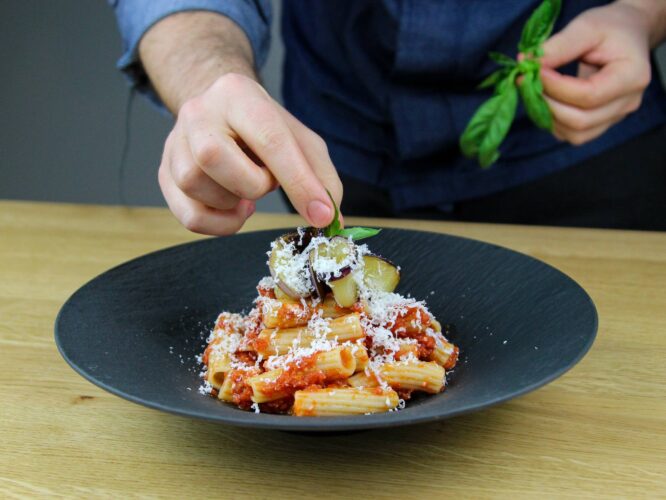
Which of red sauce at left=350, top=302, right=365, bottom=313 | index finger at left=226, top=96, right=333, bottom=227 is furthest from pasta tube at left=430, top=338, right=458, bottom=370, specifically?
index finger at left=226, top=96, right=333, bottom=227

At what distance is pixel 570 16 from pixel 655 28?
6.8 inches

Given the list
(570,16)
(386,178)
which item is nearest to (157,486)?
(386,178)

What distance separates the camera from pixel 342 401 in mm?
889

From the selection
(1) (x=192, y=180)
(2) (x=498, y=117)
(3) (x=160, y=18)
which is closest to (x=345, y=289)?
(1) (x=192, y=180)

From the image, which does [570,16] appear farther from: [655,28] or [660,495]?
[660,495]

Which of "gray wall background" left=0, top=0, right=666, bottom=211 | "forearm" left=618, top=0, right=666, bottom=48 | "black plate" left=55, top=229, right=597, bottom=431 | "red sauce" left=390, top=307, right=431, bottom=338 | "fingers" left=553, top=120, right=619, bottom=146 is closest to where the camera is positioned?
"black plate" left=55, top=229, right=597, bottom=431

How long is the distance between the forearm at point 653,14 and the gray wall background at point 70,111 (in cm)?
180

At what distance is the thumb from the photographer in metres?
1.39

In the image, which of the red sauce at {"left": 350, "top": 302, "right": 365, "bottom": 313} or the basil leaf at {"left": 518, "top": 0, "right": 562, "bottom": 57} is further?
the basil leaf at {"left": 518, "top": 0, "right": 562, "bottom": 57}

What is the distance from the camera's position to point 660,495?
2.58ft

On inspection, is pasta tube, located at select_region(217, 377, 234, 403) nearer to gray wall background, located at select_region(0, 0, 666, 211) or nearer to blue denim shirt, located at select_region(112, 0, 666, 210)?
blue denim shirt, located at select_region(112, 0, 666, 210)

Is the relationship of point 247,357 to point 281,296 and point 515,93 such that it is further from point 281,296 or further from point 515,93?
point 515,93

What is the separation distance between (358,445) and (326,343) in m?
0.12

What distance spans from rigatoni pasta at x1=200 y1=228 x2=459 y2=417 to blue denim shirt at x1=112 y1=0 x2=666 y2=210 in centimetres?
75
